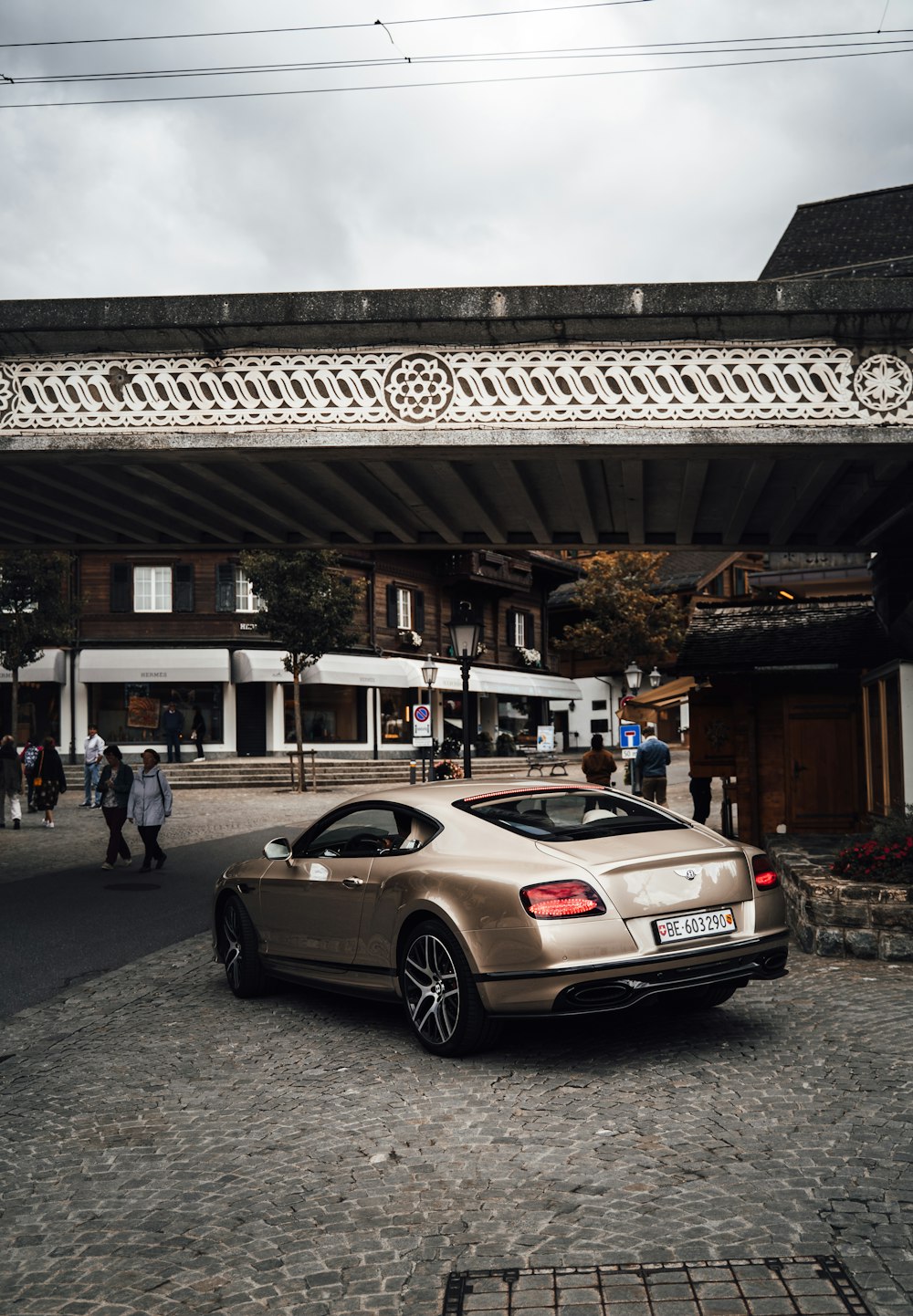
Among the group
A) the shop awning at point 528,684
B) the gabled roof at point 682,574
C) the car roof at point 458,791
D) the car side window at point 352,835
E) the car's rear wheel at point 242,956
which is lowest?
the car's rear wheel at point 242,956

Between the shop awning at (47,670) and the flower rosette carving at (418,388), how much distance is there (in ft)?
115

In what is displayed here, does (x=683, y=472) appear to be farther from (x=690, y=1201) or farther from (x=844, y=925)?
(x=690, y=1201)

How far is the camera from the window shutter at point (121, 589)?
43.9 m

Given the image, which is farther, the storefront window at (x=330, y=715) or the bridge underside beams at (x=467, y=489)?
the storefront window at (x=330, y=715)

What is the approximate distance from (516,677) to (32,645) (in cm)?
2569

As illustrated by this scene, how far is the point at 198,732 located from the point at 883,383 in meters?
35.6

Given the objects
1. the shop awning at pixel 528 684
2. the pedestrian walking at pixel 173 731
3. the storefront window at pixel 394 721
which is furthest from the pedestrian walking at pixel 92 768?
the shop awning at pixel 528 684

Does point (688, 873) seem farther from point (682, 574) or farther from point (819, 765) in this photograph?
point (682, 574)

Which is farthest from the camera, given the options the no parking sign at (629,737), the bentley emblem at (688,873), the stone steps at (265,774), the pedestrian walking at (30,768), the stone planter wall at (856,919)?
the stone steps at (265,774)

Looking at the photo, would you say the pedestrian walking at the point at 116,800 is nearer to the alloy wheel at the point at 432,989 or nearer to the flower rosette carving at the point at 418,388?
the flower rosette carving at the point at 418,388

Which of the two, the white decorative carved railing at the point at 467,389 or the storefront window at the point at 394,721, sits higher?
the white decorative carved railing at the point at 467,389

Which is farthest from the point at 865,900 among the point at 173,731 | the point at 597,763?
the point at 173,731

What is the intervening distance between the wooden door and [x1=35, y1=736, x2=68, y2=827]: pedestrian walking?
47.0ft

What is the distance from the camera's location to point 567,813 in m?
7.02
